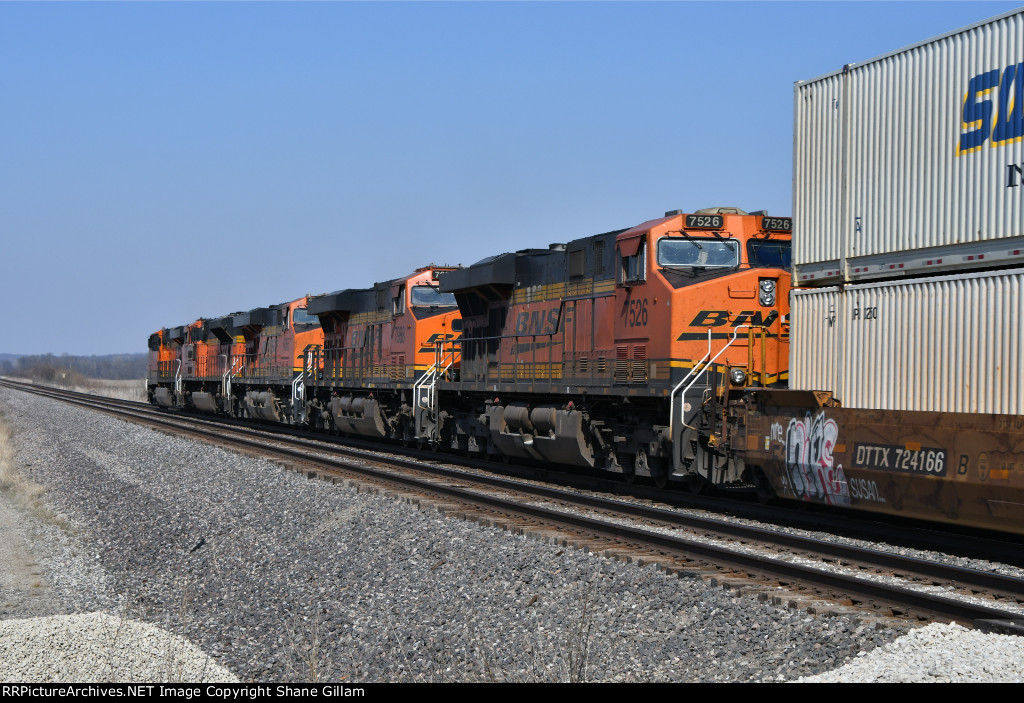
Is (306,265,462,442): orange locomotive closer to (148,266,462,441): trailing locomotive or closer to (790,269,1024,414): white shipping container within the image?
(148,266,462,441): trailing locomotive

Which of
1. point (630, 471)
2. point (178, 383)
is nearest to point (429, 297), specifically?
point (630, 471)

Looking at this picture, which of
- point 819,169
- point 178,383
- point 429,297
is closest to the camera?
point 819,169

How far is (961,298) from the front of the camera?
386 inches

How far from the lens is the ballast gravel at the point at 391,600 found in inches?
274

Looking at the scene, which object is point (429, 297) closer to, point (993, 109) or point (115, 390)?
point (993, 109)

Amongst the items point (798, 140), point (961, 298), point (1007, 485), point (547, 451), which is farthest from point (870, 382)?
point (547, 451)

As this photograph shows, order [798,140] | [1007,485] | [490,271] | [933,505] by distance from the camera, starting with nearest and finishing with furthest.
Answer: [1007,485], [933,505], [798,140], [490,271]

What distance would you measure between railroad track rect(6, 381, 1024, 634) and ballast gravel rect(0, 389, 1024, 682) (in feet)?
1.17

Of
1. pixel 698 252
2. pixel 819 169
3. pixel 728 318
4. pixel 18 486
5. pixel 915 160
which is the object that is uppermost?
pixel 819 169

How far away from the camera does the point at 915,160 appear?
1046 cm

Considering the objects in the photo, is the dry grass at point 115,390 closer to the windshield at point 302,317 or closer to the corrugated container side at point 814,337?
the windshield at point 302,317

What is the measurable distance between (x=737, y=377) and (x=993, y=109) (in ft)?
14.9

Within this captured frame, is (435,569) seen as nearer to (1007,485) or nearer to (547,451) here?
(1007,485)

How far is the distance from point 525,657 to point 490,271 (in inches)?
468
